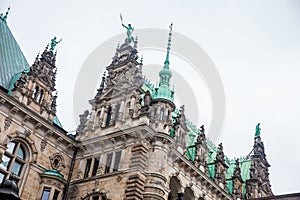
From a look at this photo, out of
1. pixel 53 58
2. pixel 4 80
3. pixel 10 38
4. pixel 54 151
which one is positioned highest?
pixel 10 38

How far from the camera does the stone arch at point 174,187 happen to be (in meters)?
25.8

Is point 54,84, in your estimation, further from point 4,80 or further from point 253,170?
point 253,170

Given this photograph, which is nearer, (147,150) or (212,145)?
(147,150)

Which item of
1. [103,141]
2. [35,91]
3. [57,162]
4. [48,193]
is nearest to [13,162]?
[48,193]

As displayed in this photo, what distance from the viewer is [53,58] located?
1087 inches

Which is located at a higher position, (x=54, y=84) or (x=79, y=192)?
(x=54, y=84)

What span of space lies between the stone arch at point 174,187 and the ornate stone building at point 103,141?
0.07 metres

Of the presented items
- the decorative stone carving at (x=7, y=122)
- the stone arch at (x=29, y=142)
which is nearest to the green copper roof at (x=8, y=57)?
the decorative stone carving at (x=7, y=122)

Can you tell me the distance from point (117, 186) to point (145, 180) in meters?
1.57

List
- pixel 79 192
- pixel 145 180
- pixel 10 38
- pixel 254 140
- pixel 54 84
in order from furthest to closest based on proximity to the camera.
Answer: pixel 254 140, pixel 10 38, pixel 54 84, pixel 79 192, pixel 145 180

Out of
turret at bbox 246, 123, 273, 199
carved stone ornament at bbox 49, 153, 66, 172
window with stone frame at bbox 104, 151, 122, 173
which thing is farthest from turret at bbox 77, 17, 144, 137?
turret at bbox 246, 123, 273, 199

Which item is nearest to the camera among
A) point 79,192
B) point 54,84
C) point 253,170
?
point 79,192

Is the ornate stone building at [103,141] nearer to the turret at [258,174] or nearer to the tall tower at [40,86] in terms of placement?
the tall tower at [40,86]

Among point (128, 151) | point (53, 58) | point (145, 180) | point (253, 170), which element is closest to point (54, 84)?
point (53, 58)
